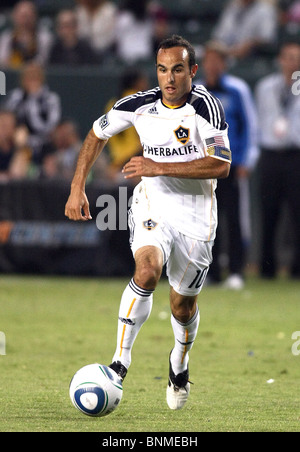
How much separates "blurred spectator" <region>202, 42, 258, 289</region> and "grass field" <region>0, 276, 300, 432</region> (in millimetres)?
410

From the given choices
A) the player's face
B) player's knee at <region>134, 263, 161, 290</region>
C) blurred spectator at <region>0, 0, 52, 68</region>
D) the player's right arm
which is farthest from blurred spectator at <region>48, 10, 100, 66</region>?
player's knee at <region>134, 263, 161, 290</region>

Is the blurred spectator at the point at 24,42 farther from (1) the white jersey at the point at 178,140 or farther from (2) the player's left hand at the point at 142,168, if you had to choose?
(2) the player's left hand at the point at 142,168

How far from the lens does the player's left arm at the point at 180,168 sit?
601 cm

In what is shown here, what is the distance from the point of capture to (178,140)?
6301 millimetres

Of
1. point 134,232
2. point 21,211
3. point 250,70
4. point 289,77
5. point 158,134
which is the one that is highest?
point 250,70

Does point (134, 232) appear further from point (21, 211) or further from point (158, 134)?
point (21, 211)

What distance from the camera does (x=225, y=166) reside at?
6152 millimetres

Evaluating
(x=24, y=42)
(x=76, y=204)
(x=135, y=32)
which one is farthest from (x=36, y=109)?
(x=76, y=204)

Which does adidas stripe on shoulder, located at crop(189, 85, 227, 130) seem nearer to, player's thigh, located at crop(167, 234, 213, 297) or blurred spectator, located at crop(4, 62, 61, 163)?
player's thigh, located at crop(167, 234, 213, 297)

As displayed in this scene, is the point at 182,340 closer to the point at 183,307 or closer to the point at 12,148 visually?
the point at 183,307

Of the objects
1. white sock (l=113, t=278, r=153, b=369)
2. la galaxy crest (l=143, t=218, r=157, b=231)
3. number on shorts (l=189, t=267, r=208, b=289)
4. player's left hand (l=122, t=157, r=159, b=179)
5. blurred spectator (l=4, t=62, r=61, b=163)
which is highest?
blurred spectator (l=4, t=62, r=61, b=163)

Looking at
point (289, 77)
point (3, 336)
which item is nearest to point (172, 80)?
point (3, 336)

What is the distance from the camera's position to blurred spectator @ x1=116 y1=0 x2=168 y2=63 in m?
15.2

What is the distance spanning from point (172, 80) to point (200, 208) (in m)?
0.86
